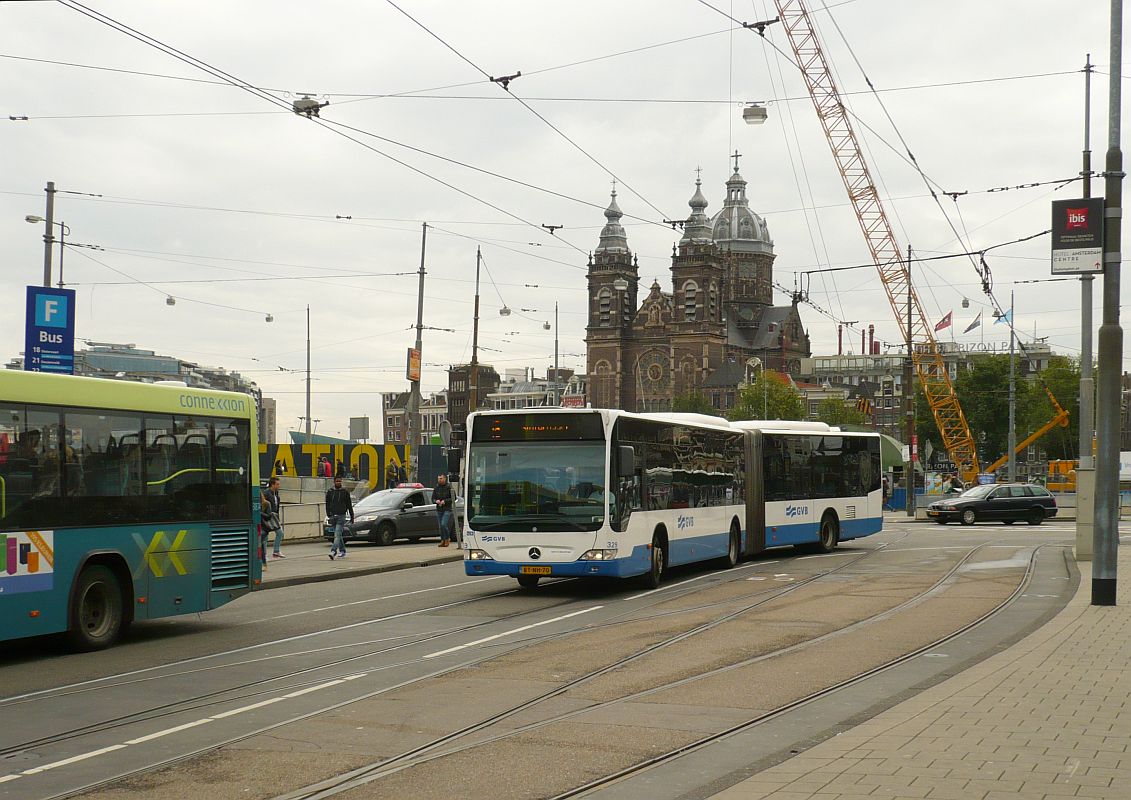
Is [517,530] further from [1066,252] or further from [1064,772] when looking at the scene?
[1064,772]

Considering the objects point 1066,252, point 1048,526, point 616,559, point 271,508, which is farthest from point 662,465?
point 1048,526

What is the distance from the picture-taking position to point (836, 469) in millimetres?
28609

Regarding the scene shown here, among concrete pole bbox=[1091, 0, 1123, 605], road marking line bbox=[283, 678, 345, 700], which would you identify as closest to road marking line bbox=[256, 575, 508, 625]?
road marking line bbox=[283, 678, 345, 700]

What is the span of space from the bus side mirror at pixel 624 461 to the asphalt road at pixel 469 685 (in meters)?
1.79

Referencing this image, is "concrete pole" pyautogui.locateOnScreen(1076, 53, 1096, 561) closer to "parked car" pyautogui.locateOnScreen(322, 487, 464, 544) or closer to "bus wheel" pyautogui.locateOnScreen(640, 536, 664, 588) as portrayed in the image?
"bus wheel" pyautogui.locateOnScreen(640, 536, 664, 588)

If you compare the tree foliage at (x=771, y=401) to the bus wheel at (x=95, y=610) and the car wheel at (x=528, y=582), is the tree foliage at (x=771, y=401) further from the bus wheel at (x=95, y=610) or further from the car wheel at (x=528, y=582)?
the bus wheel at (x=95, y=610)

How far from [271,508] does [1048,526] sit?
87.3ft

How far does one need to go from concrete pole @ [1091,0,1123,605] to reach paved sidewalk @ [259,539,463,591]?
490 inches

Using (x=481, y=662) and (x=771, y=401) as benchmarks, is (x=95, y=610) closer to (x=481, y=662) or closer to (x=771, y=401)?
(x=481, y=662)

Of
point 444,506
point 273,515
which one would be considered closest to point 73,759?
point 273,515

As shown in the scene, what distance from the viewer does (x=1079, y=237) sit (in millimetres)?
15805

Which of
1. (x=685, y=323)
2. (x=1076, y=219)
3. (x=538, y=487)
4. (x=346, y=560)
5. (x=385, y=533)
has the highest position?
(x=685, y=323)

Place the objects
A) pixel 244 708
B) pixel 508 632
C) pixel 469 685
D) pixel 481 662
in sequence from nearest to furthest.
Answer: pixel 244 708 → pixel 469 685 → pixel 481 662 → pixel 508 632

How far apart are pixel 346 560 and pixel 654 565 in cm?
851
